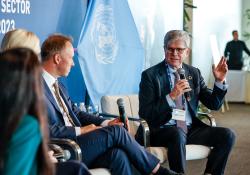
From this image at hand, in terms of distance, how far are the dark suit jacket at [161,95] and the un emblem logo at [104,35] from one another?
88 cm

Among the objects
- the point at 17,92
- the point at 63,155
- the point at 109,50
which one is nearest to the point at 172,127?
the point at 63,155

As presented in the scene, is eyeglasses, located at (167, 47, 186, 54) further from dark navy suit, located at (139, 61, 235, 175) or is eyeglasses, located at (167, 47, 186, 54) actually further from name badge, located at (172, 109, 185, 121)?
name badge, located at (172, 109, 185, 121)

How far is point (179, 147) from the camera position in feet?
12.5

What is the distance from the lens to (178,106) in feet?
13.4

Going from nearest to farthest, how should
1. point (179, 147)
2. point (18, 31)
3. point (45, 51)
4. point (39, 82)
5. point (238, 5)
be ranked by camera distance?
point (39, 82), point (18, 31), point (45, 51), point (179, 147), point (238, 5)

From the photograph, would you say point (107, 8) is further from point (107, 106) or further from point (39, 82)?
point (39, 82)

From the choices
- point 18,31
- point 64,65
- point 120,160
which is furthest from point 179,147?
point 18,31

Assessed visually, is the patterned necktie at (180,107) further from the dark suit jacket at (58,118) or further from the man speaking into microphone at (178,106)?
the dark suit jacket at (58,118)

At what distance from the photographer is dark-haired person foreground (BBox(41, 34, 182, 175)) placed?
10.9ft

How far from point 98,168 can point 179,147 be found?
0.80 metres

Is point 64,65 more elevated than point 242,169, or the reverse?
point 64,65

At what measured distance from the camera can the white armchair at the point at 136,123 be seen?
3.84 metres

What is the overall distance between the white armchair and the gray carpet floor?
3.42 feet

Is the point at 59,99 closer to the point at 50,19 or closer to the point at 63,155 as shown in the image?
the point at 63,155
